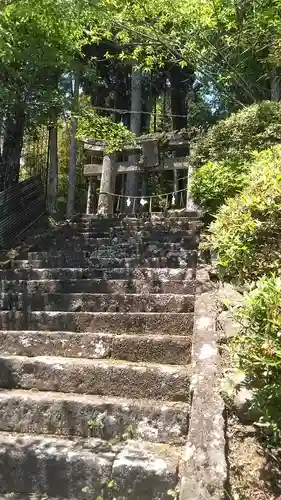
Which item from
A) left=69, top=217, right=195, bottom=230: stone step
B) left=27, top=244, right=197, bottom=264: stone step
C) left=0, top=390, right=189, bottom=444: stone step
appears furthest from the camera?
left=69, top=217, right=195, bottom=230: stone step

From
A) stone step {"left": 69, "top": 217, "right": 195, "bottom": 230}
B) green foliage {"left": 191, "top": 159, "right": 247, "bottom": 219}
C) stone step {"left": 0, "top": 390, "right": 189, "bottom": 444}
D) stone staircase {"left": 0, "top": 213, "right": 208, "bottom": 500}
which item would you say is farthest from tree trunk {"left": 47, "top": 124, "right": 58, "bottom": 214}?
stone step {"left": 0, "top": 390, "right": 189, "bottom": 444}

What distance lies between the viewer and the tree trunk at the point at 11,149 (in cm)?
995

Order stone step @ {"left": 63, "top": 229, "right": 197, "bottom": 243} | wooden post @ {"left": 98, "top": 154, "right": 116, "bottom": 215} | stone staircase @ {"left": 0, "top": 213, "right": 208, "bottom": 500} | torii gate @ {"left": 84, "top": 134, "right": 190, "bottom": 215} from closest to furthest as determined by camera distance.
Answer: stone staircase @ {"left": 0, "top": 213, "right": 208, "bottom": 500}
stone step @ {"left": 63, "top": 229, "right": 197, "bottom": 243}
torii gate @ {"left": 84, "top": 134, "right": 190, "bottom": 215}
wooden post @ {"left": 98, "top": 154, "right": 116, "bottom": 215}

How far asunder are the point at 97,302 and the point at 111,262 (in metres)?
1.70

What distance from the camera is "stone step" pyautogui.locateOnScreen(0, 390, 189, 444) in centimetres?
307

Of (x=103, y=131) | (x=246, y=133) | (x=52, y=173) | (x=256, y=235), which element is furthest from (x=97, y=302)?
(x=52, y=173)

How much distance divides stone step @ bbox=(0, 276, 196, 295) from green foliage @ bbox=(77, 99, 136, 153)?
22.2ft

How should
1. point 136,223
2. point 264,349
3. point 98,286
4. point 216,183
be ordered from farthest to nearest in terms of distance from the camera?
point 136,223, point 216,183, point 98,286, point 264,349

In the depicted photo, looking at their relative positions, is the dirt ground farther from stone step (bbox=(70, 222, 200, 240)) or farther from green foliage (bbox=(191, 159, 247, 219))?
stone step (bbox=(70, 222, 200, 240))

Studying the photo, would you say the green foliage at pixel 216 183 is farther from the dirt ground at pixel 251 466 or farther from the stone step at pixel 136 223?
the dirt ground at pixel 251 466

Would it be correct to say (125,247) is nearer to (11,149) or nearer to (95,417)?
(11,149)

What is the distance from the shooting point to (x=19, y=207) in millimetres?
10438

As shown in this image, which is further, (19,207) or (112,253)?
(19,207)

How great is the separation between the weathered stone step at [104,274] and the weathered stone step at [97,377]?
6.29 feet
